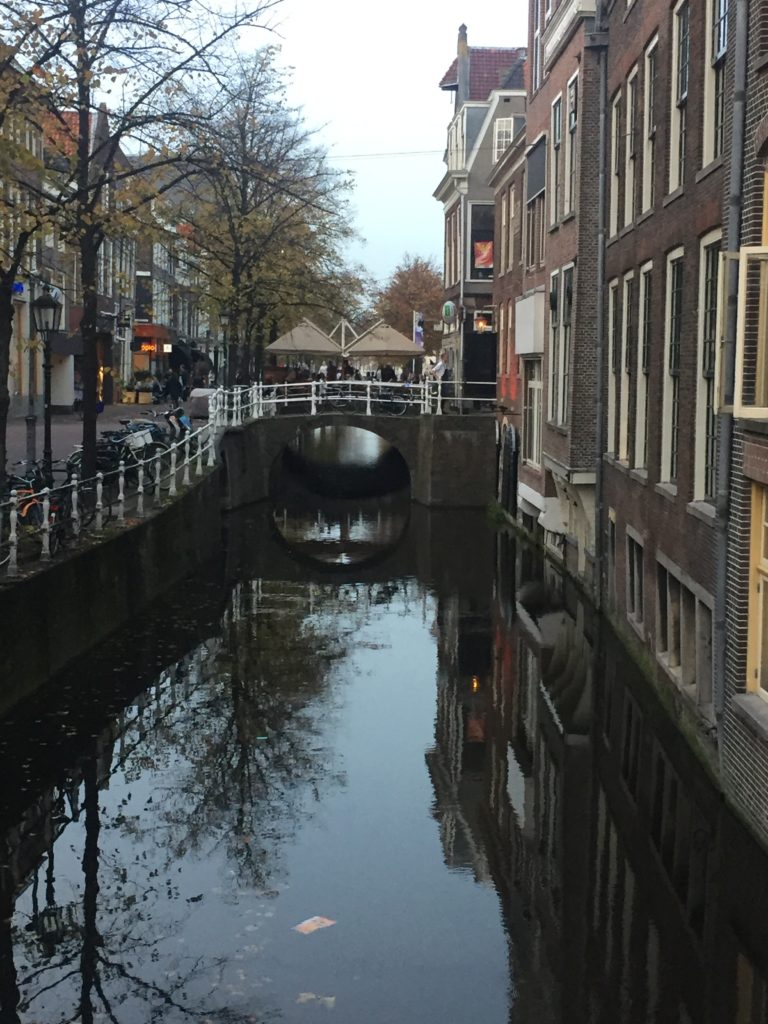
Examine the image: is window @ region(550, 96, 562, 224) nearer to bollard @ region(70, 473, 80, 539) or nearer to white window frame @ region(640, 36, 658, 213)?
white window frame @ region(640, 36, 658, 213)

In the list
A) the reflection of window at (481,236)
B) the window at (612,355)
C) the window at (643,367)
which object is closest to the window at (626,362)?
the window at (612,355)

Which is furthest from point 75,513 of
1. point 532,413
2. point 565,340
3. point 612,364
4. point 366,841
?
point 532,413

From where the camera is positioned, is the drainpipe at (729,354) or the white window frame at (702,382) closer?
the drainpipe at (729,354)

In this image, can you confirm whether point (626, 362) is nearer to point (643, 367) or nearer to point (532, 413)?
point (643, 367)

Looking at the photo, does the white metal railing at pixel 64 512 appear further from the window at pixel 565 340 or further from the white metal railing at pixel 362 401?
the white metal railing at pixel 362 401

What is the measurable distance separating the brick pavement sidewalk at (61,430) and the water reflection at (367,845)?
10128 mm

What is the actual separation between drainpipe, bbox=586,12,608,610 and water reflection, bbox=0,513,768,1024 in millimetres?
1962

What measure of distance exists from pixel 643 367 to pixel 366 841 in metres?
8.94

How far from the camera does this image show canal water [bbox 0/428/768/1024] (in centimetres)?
834

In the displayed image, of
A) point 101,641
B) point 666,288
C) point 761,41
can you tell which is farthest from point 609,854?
point 101,641

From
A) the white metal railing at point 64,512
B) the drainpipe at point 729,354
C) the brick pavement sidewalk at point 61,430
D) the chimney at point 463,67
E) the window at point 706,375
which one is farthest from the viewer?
the chimney at point 463,67

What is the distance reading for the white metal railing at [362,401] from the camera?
3788cm

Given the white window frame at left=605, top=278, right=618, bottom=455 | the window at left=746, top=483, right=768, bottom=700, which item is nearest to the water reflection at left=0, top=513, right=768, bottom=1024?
the window at left=746, top=483, right=768, bottom=700

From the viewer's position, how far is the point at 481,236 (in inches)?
1996
